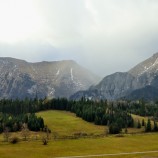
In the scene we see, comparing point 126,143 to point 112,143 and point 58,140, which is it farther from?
point 58,140

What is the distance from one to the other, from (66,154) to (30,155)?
12320 millimetres

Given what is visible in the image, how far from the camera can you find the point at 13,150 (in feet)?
449

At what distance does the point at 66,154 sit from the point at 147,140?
62446 mm

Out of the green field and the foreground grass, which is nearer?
the green field

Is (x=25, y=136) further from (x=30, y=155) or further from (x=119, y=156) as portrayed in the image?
(x=119, y=156)

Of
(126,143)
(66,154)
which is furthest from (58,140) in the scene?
(66,154)

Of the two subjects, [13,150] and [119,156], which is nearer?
[119,156]

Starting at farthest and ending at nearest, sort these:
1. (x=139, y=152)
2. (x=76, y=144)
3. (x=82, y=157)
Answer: (x=76, y=144), (x=139, y=152), (x=82, y=157)

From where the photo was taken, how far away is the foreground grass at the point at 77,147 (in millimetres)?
128625

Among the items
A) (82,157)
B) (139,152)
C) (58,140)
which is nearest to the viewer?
(82,157)

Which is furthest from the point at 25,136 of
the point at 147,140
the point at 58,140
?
the point at 147,140

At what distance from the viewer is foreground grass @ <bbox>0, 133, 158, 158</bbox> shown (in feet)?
422

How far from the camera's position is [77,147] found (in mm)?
149000

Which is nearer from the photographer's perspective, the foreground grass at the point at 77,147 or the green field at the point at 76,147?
the green field at the point at 76,147
